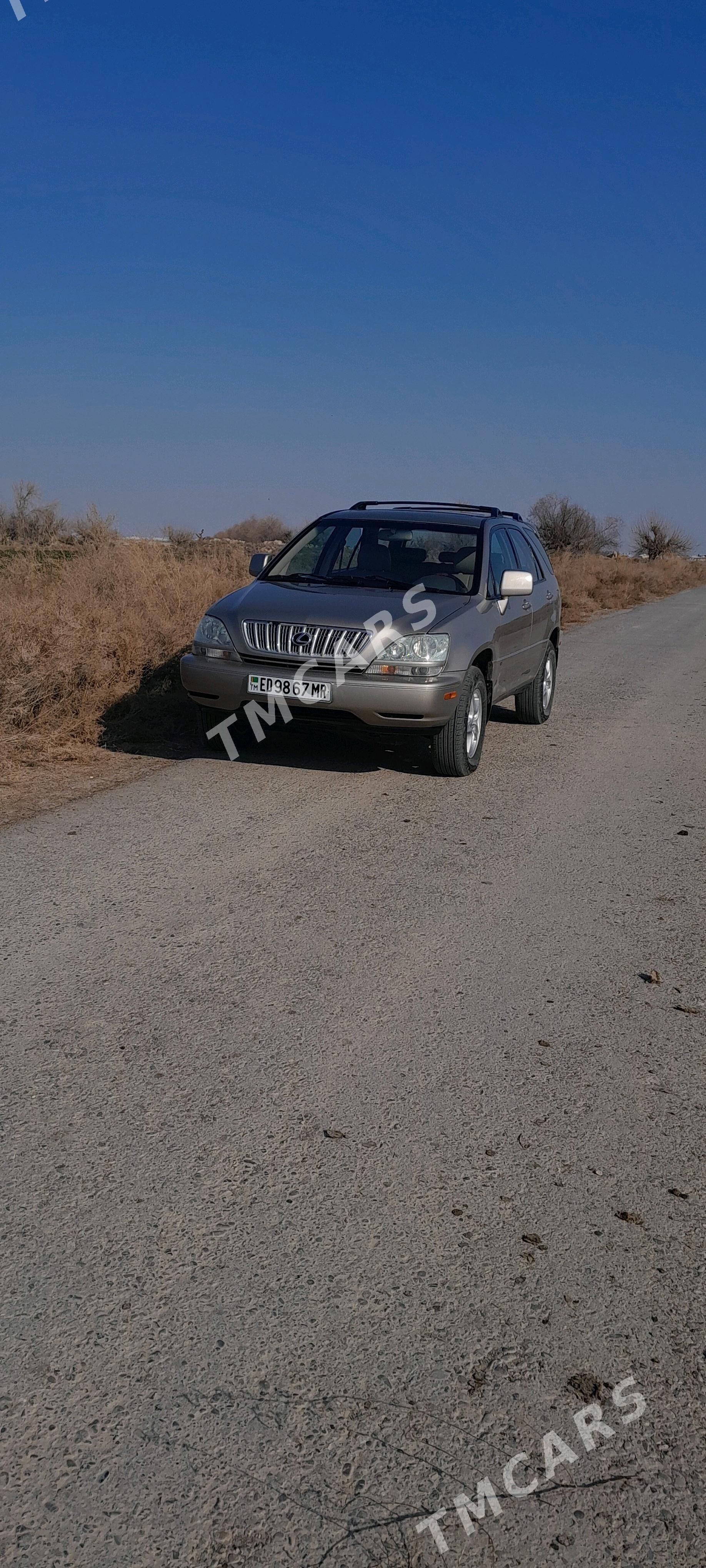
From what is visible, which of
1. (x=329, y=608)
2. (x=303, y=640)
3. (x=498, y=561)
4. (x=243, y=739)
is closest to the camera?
(x=303, y=640)

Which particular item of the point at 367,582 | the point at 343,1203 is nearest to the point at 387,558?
the point at 367,582

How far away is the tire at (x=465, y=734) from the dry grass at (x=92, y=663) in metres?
1.99

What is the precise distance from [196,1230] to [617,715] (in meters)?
8.47

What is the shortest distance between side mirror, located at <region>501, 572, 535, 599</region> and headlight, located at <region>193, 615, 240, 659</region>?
1.94 m

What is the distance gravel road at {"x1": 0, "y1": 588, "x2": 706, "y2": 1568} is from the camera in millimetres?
2010

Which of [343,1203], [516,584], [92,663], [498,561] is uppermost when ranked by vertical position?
[498,561]

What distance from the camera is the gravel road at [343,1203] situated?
2010 mm

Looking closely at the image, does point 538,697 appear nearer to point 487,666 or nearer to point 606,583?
point 487,666

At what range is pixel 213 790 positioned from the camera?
6961 millimetres

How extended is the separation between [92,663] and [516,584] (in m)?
3.22

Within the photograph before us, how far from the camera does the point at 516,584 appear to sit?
776cm

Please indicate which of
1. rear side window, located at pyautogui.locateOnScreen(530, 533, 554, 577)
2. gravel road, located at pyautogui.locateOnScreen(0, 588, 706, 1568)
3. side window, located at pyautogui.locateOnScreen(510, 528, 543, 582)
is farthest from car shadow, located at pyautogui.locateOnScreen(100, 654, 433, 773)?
rear side window, located at pyautogui.locateOnScreen(530, 533, 554, 577)

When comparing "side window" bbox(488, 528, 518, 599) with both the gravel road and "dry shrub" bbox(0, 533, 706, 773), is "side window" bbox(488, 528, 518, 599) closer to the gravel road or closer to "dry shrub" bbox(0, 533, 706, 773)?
"dry shrub" bbox(0, 533, 706, 773)

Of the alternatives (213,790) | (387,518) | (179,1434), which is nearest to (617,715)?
(387,518)
